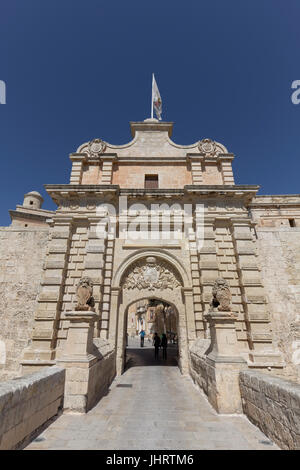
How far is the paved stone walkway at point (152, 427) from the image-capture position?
138 inches

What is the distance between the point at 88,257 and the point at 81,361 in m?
5.06

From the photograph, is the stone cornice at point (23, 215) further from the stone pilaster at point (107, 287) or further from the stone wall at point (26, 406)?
the stone wall at point (26, 406)

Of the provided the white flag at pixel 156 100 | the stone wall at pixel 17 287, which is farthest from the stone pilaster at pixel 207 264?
the white flag at pixel 156 100

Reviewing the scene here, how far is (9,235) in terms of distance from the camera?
10.7 metres

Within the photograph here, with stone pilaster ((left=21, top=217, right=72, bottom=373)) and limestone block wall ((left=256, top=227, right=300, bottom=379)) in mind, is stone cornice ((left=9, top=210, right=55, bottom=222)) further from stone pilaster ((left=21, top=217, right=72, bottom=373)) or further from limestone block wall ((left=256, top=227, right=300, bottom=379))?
limestone block wall ((left=256, top=227, right=300, bottom=379))

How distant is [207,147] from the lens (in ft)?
40.6

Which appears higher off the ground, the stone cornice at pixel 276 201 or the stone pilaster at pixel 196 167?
the stone cornice at pixel 276 201

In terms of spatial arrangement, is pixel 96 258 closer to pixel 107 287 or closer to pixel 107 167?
pixel 107 287

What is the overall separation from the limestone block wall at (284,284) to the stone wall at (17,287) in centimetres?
1044

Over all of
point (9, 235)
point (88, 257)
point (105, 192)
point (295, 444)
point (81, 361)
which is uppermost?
point (105, 192)

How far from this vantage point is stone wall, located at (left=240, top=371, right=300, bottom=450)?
9.93 ft

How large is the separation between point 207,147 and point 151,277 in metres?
7.98
